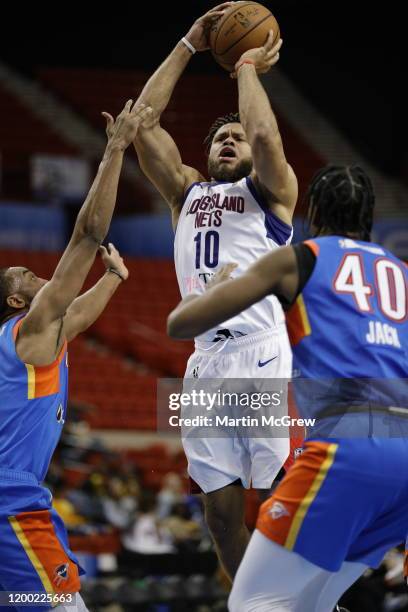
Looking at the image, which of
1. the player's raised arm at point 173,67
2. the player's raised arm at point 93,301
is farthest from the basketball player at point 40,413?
the player's raised arm at point 173,67

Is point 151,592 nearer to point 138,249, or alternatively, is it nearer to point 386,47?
point 138,249

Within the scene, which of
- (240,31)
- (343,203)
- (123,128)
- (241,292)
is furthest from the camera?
(240,31)

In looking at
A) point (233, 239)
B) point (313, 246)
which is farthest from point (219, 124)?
point (313, 246)

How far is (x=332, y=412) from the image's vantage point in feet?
12.1

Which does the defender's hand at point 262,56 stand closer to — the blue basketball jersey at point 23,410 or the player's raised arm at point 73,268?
the player's raised arm at point 73,268

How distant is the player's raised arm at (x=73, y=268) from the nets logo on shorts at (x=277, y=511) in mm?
1411

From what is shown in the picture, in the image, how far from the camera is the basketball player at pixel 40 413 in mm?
4461

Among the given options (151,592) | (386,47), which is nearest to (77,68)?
(386,47)

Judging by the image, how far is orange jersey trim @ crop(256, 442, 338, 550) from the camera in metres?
3.59

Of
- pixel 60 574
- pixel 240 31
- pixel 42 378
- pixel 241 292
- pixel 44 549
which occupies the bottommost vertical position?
pixel 60 574

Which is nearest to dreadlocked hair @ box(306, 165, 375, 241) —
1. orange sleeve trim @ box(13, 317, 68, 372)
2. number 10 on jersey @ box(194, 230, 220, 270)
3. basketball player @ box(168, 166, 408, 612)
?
basketball player @ box(168, 166, 408, 612)

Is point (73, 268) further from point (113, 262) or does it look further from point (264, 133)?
point (264, 133)

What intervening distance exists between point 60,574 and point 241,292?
1.66 metres

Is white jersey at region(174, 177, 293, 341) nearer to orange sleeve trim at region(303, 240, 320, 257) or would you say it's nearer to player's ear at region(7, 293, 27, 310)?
player's ear at region(7, 293, 27, 310)
